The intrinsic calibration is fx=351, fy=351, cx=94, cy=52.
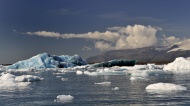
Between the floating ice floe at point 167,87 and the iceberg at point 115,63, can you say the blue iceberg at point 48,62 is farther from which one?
the floating ice floe at point 167,87

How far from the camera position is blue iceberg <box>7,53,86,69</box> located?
3221 inches

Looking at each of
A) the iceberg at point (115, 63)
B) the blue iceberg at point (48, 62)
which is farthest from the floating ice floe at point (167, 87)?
the blue iceberg at point (48, 62)

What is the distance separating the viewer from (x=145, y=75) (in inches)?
1730

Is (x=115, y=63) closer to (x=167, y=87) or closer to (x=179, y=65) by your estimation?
(x=179, y=65)

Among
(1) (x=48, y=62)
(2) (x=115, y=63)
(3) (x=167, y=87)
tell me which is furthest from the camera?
(1) (x=48, y=62)

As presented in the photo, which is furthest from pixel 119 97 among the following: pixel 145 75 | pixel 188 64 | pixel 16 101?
pixel 188 64

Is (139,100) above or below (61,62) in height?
below

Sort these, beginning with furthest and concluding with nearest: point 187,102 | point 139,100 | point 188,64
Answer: point 188,64 < point 139,100 < point 187,102

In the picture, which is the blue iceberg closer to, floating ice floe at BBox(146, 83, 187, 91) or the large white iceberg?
the large white iceberg

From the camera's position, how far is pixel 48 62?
85.1 metres

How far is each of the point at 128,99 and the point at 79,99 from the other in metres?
2.86

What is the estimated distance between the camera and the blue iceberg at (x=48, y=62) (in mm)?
81812

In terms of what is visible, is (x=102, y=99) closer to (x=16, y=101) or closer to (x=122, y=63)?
(x=16, y=101)

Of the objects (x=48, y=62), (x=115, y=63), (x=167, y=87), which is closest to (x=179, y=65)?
(x=115, y=63)
